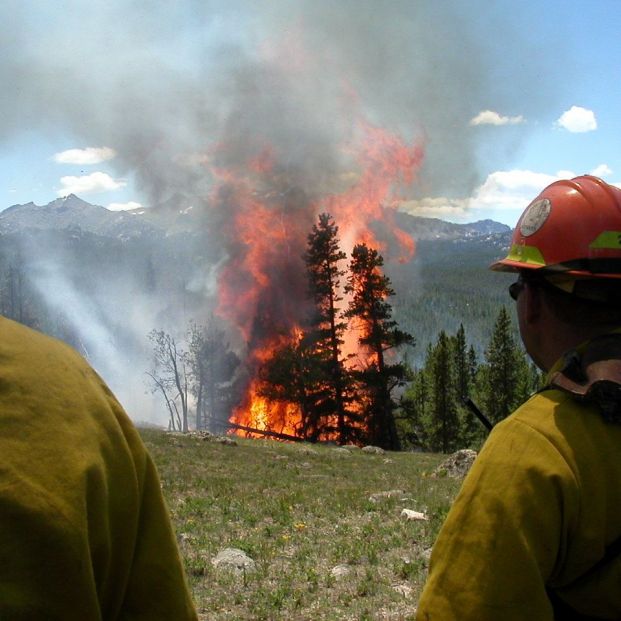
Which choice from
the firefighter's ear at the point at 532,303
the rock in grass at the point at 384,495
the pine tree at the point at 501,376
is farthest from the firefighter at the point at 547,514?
the pine tree at the point at 501,376

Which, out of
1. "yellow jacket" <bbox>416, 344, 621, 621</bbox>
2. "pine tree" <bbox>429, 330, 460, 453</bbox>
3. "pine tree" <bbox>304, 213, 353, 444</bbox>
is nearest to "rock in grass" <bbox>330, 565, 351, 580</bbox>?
"yellow jacket" <bbox>416, 344, 621, 621</bbox>

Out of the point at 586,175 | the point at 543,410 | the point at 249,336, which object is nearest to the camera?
the point at 543,410

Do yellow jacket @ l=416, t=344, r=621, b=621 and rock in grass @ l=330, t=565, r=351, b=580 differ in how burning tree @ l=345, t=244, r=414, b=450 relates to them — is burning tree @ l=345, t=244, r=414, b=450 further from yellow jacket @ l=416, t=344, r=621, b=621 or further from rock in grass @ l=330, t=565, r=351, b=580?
yellow jacket @ l=416, t=344, r=621, b=621

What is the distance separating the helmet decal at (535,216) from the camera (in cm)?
262

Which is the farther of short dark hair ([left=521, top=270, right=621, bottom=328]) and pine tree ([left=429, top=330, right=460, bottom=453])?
pine tree ([left=429, top=330, right=460, bottom=453])

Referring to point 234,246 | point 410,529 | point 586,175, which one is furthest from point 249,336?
point 586,175

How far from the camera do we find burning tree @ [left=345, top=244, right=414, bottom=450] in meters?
48.9

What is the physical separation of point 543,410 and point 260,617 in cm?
576

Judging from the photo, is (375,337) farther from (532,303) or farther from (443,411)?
(532,303)

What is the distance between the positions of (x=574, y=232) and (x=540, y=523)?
3.52ft

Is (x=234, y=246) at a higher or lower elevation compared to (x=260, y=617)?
higher

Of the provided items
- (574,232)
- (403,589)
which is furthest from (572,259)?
(403,589)

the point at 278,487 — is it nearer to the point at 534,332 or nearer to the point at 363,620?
the point at 363,620

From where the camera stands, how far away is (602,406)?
2082mm
